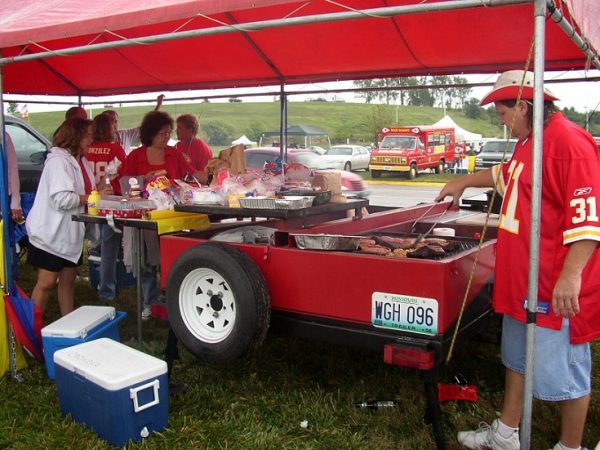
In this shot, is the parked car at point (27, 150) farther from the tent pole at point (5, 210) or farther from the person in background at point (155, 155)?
the tent pole at point (5, 210)

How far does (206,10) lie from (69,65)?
491 cm

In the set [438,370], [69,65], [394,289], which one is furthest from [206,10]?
[69,65]

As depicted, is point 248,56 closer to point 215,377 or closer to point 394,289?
point 215,377

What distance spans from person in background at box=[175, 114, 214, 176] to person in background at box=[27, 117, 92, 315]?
202cm

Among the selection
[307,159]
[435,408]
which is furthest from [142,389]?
[307,159]

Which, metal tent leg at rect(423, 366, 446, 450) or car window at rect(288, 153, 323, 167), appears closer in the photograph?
metal tent leg at rect(423, 366, 446, 450)

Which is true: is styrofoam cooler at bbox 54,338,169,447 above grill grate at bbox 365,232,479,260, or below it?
below

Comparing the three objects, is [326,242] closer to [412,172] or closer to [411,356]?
[411,356]

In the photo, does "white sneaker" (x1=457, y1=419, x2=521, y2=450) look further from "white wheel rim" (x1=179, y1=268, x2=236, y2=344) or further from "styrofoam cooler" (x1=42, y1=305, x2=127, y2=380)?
"styrofoam cooler" (x1=42, y1=305, x2=127, y2=380)

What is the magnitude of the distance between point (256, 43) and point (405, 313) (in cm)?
400

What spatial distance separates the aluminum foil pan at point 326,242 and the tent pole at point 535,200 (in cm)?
102

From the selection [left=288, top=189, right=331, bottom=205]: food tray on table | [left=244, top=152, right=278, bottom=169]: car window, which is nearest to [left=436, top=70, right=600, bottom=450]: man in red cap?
[left=288, top=189, right=331, bottom=205]: food tray on table

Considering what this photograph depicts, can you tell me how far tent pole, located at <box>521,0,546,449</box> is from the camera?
223 centimetres

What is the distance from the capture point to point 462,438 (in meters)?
3.05
